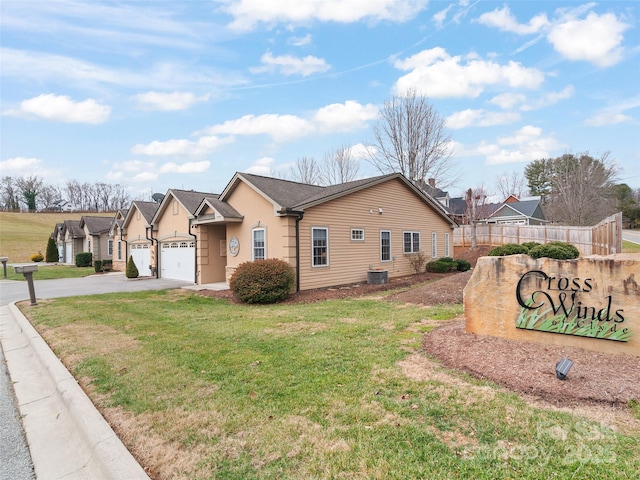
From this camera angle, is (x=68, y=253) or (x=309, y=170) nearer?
(x=309, y=170)

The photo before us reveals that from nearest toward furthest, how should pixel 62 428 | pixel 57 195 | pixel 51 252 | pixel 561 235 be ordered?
1. pixel 62 428
2. pixel 561 235
3. pixel 51 252
4. pixel 57 195

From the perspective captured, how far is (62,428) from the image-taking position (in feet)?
11.9

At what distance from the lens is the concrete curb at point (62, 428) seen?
111 inches

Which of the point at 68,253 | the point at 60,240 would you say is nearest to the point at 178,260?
the point at 68,253

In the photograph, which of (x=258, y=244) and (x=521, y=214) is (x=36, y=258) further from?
(x=521, y=214)

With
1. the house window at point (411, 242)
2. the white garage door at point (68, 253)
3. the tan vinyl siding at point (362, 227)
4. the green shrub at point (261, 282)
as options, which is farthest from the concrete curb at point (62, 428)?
the white garage door at point (68, 253)

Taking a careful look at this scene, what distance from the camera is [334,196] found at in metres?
13.3

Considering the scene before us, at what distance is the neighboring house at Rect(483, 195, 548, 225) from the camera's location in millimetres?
39688

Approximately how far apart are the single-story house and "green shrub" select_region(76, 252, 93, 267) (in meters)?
10.6

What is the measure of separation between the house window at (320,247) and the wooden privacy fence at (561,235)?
34.1 ft

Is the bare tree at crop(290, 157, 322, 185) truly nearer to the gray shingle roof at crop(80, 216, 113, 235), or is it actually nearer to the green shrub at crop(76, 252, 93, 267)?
the gray shingle roof at crop(80, 216, 113, 235)

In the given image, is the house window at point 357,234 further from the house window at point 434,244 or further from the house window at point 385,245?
the house window at point 434,244

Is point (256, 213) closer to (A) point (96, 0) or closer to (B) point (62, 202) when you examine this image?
(A) point (96, 0)

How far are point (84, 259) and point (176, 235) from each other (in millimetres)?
19910
